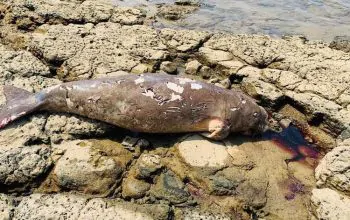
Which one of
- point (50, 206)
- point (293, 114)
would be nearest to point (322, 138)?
point (293, 114)

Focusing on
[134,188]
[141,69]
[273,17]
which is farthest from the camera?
[273,17]

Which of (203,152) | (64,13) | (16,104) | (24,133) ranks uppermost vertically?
(64,13)

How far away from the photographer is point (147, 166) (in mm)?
4648

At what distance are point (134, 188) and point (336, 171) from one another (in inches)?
91.5

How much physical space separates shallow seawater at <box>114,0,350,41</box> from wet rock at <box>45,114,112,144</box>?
3.79 metres

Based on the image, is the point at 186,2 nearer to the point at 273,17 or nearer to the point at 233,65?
the point at 273,17

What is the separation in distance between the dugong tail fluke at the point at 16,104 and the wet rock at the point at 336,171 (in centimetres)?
353

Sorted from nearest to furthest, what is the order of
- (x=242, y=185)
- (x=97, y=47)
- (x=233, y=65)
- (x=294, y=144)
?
(x=242, y=185) < (x=294, y=144) < (x=233, y=65) < (x=97, y=47)

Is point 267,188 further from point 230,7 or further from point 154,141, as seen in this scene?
point 230,7

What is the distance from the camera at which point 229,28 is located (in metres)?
8.52

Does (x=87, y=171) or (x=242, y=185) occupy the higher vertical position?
(x=87, y=171)

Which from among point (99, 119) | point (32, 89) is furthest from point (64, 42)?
point (99, 119)

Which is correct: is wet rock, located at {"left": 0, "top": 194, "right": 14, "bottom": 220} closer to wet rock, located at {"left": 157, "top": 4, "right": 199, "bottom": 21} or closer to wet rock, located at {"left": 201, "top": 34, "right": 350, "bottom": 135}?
wet rock, located at {"left": 201, "top": 34, "right": 350, "bottom": 135}

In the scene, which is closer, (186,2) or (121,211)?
(121,211)
